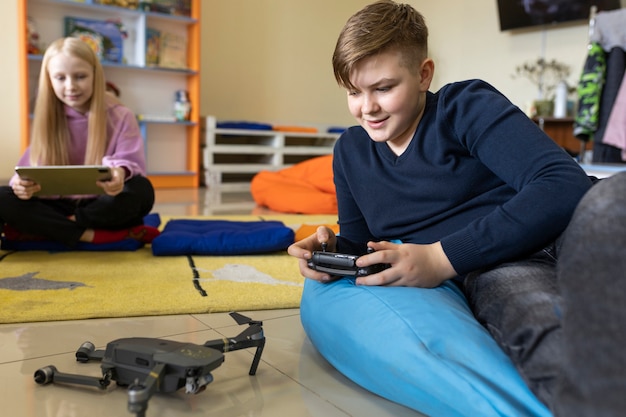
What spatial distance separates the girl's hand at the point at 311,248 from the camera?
3.18ft

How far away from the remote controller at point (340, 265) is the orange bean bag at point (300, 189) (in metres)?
1.90

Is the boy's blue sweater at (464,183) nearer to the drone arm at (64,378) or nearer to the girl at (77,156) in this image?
the drone arm at (64,378)

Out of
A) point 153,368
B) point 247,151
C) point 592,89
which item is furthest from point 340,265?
point 247,151

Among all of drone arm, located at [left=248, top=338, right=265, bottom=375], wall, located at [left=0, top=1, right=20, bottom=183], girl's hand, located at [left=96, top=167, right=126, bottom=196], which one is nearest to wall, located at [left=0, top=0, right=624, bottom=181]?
wall, located at [left=0, top=1, right=20, bottom=183]

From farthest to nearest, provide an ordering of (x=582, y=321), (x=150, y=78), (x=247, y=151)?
1. (x=247, y=151)
2. (x=150, y=78)
3. (x=582, y=321)

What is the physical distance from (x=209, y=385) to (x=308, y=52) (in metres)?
4.54

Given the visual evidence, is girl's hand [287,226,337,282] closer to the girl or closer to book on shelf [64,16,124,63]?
the girl

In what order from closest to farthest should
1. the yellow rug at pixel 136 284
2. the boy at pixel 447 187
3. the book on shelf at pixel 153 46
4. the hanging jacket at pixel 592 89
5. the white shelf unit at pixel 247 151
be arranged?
the boy at pixel 447 187 < the yellow rug at pixel 136 284 < the hanging jacket at pixel 592 89 < the book on shelf at pixel 153 46 < the white shelf unit at pixel 247 151

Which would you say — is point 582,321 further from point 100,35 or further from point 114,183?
point 100,35

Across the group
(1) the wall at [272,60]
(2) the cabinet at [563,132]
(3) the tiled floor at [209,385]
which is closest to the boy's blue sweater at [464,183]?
(3) the tiled floor at [209,385]

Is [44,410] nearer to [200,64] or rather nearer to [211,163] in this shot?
[211,163]

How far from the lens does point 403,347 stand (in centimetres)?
78

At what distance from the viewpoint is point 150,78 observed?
4.08 m

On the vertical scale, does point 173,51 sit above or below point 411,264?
above
